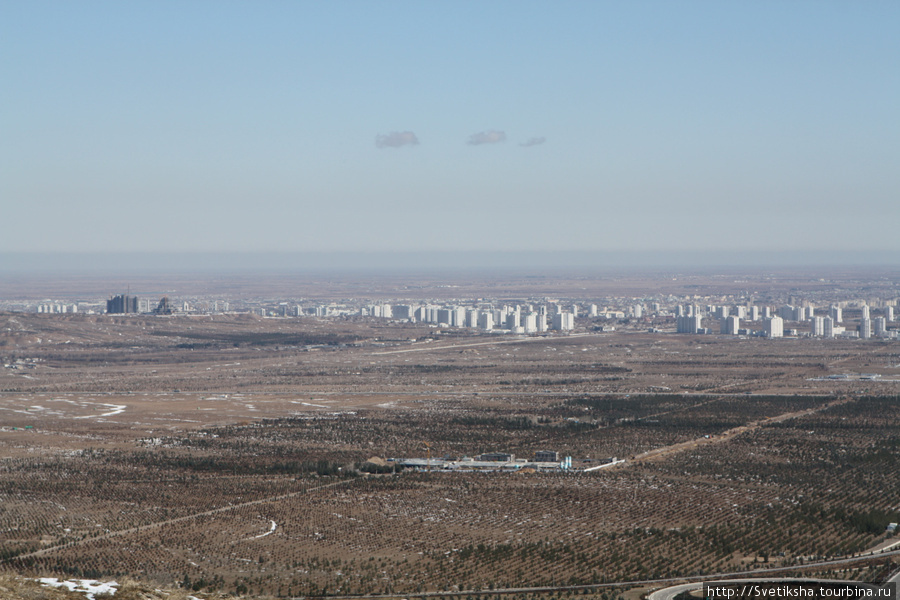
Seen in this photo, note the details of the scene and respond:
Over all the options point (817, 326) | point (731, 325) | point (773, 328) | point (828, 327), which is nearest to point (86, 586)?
point (773, 328)

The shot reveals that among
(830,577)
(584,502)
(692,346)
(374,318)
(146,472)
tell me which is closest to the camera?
(830,577)

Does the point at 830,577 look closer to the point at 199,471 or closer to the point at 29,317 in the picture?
the point at 199,471

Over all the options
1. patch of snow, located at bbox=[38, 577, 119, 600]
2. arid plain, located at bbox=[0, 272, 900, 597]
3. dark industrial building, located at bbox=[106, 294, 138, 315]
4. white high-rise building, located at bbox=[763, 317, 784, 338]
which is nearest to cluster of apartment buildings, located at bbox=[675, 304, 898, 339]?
white high-rise building, located at bbox=[763, 317, 784, 338]

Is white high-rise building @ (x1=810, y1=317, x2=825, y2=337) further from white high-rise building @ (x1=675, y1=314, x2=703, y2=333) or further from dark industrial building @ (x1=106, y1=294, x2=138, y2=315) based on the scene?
dark industrial building @ (x1=106, y1=294, x2=138, y2=315)

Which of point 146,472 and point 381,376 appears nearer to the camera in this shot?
point 146,472

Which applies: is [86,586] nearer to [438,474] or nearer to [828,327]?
[438,474]

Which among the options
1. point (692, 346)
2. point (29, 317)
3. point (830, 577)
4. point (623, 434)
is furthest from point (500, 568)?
point (29, 317)
